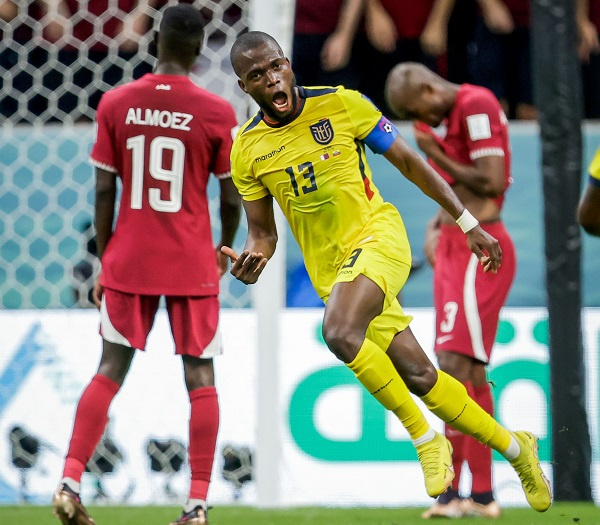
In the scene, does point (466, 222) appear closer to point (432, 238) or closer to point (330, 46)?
point (432, 238)

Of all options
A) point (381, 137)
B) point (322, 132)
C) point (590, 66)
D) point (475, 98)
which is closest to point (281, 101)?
point (322, 132)

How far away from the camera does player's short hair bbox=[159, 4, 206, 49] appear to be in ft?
14.5

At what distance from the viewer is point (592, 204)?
3561 millimetres

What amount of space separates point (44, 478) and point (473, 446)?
220 centimetres

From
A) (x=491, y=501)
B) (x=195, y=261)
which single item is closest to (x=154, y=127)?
(x=195, y=261)

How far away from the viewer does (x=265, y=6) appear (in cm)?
553

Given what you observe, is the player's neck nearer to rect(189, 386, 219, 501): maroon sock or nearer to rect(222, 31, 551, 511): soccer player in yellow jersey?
rect(222, 31, 551, 511): soccer player in yellow jersey

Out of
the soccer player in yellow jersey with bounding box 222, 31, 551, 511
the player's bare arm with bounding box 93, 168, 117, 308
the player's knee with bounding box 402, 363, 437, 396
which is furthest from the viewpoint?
the player's bare arm with bounding box 93, 168, 117, 308

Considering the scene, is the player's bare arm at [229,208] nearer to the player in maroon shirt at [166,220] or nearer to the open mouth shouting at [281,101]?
the player in maroon shirt at [166,220]

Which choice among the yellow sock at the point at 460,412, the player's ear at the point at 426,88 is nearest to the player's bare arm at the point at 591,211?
the yellow sock at the point at 460,412

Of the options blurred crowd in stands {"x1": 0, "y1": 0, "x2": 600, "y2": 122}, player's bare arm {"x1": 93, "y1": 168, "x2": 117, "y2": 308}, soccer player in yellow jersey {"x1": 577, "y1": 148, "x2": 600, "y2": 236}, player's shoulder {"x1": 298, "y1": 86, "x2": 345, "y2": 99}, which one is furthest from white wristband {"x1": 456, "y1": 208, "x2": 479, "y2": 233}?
blurred crowd in stands {"x1": 0, "y1": 0, "x2": 600, "y2": 122}

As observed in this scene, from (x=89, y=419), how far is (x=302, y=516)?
1.32 meters

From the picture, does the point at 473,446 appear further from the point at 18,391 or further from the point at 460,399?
the point at 18,391

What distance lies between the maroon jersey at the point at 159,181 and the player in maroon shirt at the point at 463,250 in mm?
1087
